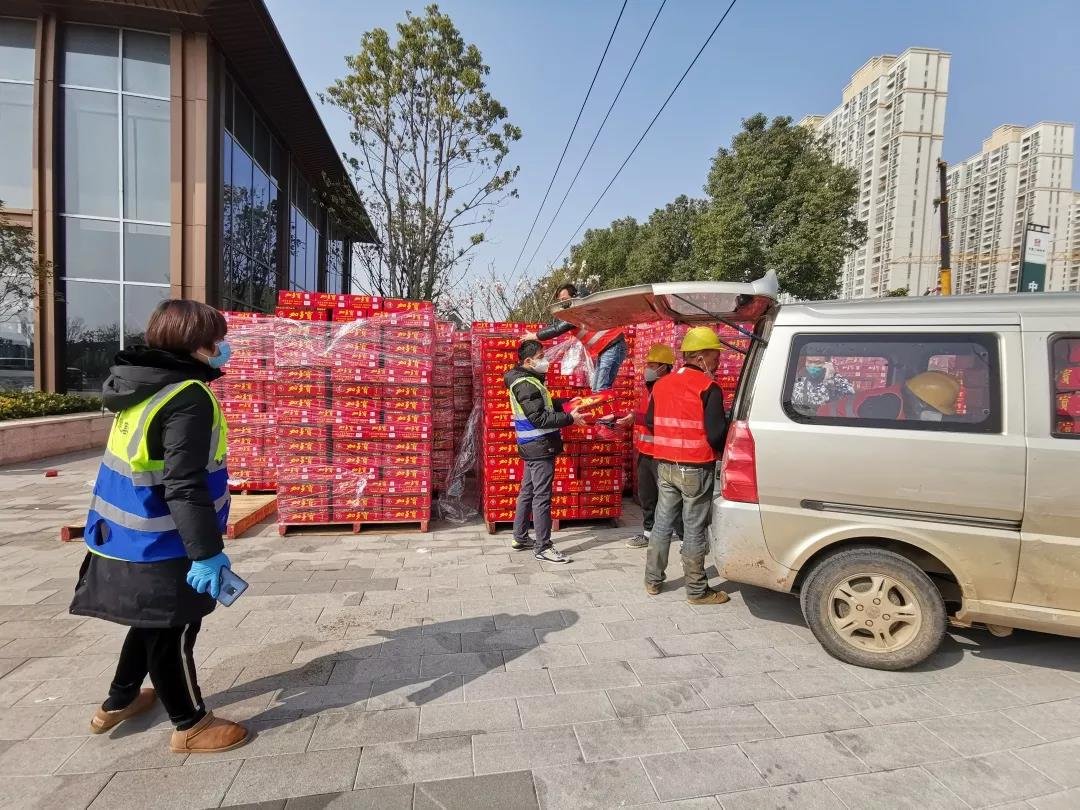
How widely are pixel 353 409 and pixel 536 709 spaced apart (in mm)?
3826

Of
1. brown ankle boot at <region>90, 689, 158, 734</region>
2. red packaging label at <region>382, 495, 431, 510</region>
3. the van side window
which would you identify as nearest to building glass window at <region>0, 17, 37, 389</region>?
red packaging label at <region>382, 495, 431, 510</region>

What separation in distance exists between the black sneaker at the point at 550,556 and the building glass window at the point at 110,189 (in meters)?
12.4

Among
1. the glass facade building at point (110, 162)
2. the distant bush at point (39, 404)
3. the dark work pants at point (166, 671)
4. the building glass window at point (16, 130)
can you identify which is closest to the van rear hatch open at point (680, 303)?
the dark work pants at point (166, 671)

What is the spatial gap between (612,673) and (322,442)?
391cm

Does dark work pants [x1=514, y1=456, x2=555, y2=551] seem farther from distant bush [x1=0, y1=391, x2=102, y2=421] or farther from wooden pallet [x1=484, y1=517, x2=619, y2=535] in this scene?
distant bush [x1=0, y1=391, x2=102, y2=421]

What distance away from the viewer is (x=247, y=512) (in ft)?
20.0

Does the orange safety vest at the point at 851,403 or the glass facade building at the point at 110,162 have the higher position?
the glass facade building at the point at 110,162

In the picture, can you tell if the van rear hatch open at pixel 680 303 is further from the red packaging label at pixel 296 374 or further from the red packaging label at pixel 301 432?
the red packaging label at pixel 301 432

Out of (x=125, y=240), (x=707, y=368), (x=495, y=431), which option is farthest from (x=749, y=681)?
(x=125, y=240)

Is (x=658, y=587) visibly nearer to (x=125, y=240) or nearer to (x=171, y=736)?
(x=171, y=736)

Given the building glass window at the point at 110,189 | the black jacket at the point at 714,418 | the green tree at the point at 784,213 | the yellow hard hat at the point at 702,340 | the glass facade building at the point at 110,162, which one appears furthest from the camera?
the green tree at the point at 784,213

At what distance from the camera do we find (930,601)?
315 cm

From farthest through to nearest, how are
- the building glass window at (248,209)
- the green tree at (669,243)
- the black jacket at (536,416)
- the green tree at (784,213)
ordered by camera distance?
the green tree at (669,243) → the green tree at (784,213) → the building glass window at (248,209) → the black jacket at (536,416)

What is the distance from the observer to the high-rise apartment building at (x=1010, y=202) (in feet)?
95.2
